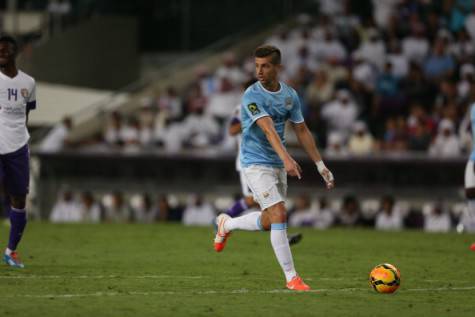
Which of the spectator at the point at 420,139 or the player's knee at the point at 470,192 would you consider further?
the spectator at the point at 420,139

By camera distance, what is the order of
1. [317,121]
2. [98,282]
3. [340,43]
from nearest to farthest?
[98,282], [317,121], [340,43]

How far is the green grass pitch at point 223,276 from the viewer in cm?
1050

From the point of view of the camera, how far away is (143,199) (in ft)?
93.1

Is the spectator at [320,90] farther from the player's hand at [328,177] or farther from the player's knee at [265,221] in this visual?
the player's hand at [328,177]

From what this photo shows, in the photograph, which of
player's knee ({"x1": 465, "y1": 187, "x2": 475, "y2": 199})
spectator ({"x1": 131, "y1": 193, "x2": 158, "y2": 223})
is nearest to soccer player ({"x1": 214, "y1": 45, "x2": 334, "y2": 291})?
player's knee ({"x1": 465, "y1": 187, "x2": 475, "y2": 199})

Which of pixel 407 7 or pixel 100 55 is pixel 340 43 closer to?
pixel 407 7

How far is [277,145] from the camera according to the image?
38.2ft

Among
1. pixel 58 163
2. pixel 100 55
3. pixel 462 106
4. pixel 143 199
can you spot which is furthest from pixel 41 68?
pixel 462 106

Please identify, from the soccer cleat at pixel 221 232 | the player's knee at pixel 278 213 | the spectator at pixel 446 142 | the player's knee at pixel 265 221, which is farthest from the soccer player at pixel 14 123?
the spectator at pixel 446 142

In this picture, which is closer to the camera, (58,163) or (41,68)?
(58,163)

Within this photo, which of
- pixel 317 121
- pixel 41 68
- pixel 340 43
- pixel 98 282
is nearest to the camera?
pixel 98 282

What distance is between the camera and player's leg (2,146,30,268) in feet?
44.9

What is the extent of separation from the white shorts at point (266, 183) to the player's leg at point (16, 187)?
293cm

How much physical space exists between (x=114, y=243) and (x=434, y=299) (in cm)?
860
